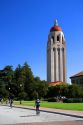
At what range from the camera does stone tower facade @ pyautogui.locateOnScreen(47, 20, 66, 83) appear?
183375 mm

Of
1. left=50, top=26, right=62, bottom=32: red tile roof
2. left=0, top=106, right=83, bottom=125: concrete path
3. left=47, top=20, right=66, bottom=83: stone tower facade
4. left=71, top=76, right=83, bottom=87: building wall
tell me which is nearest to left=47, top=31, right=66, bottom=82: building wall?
left=47, top=20, right=66, bottom=83: stone tower facade

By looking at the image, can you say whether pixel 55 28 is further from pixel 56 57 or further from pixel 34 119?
pixel 34 119

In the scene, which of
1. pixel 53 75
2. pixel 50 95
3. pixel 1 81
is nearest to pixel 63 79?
pixel 53 75

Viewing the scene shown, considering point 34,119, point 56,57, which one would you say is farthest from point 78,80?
point 34,119

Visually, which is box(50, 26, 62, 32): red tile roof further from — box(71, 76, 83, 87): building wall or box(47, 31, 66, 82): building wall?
box(71, 76, 83, 87): building wall

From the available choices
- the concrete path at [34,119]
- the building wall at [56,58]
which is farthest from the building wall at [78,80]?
the concrete path at [34,119]

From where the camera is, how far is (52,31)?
639 feet

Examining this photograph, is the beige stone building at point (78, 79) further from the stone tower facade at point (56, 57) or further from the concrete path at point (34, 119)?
the concrete path at point (34, 119)

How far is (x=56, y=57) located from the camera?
18600 cm

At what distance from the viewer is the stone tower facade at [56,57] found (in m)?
183

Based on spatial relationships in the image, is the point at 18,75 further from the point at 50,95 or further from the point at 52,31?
the point at 52,31

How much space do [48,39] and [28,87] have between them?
7481 cm

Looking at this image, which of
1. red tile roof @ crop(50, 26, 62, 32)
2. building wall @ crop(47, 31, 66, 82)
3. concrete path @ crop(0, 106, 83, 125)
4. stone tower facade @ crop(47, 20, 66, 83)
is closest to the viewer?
concrete path @ crop(0, 106, 83, 125)

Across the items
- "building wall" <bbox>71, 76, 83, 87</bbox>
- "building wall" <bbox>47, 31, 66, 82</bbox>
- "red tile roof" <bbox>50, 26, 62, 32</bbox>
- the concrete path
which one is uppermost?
"red tile roof" <bbox>50, 26, 62, 32</bbox>
